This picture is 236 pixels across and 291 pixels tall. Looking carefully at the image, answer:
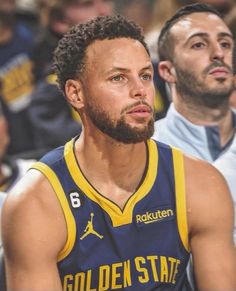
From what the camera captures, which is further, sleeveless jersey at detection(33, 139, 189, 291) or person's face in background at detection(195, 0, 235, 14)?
person's face in background at detection(195, 0, 235, 14)

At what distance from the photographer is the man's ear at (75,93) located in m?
2.62

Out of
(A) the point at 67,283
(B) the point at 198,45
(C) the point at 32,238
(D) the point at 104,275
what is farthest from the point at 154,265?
(B) the point at 198,45

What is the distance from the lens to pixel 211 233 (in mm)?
2572

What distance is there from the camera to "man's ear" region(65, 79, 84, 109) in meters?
2.62

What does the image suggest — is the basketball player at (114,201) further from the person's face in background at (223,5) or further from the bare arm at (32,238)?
the person's face in background at (223,5)


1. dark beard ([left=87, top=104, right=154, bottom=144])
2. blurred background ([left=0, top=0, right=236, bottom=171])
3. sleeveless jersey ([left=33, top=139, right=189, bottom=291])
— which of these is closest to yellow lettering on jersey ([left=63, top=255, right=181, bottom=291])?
sleeveless jersey ([left=33, top=139, right=189, bottom=291])

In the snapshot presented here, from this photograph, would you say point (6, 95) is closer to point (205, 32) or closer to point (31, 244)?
point (205, 32)

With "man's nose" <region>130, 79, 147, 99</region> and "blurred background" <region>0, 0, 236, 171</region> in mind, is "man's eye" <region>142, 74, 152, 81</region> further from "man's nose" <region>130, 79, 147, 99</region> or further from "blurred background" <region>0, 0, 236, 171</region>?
"blurred background" <region>0, 0, 236, 171</region>

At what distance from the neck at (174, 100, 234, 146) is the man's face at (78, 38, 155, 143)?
2.29 feet

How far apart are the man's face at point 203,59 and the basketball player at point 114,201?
576 mm

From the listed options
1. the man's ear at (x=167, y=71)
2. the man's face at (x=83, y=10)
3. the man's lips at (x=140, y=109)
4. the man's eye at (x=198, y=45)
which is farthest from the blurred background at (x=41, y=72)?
the man's lips at (x=140, y=109)

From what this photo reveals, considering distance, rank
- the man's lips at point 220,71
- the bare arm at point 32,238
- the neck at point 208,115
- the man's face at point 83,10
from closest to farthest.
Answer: the bare arm at point 32,238 → the man's lips at point 220,71 → the neck at point 208,115 → the man's face at point 83,10

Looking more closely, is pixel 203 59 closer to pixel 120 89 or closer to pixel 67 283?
pixel 120 89

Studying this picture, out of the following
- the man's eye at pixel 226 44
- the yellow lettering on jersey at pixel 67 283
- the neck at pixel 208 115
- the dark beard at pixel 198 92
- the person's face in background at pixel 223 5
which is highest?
the man's eye at pixel 226 44
